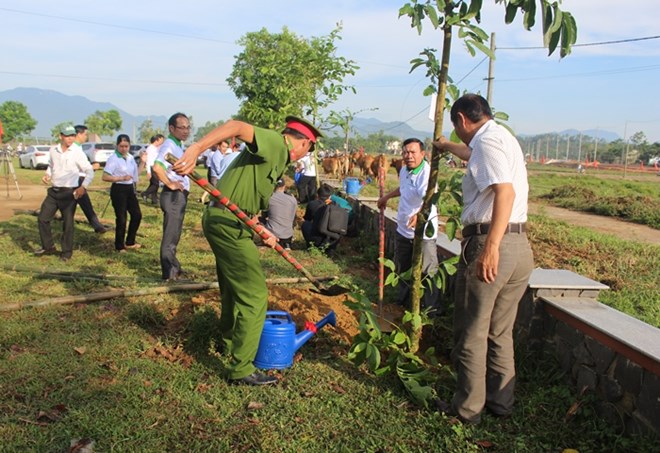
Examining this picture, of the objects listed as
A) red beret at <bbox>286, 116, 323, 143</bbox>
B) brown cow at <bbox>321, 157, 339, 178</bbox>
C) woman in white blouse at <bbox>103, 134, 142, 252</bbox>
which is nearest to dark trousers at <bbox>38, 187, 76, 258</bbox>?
woman in white blouse at <bbox>103, 134, 142, 252</bbox>

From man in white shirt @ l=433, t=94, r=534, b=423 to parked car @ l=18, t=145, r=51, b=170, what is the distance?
95.8ft

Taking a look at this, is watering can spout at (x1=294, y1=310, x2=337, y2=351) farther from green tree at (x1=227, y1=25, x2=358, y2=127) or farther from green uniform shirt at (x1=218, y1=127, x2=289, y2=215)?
green tree at (x1=227, y1=25, x2=358, y2=127)

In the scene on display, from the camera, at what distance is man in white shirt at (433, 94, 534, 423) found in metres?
2.83

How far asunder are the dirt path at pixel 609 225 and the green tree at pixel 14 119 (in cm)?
6443

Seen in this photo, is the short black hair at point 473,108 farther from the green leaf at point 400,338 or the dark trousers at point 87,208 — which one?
the dark trousers at point 87,208

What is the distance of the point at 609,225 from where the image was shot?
35.4 feet

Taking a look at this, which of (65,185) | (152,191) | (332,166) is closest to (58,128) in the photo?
(332,166)

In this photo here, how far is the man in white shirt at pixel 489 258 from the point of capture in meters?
2.83

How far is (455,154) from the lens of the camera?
3434 mm

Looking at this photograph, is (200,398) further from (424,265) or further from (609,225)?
(609,225)

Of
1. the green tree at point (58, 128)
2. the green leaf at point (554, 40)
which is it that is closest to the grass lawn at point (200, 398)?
the green leaf at point (554, 40)

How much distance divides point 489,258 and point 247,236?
1.60m

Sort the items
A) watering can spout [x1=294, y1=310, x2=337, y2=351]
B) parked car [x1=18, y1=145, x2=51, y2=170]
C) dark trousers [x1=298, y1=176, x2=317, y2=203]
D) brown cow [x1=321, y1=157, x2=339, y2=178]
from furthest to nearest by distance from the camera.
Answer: parked car [x1=18, y1=145, x2=51, y2=170]
brown cow [x1=321, y1=157, x2=339, y2=178]
dark trousers [x1=298, y1=176, x2=317, y2=203]
watering can spout [x1=294, y1=310, x2=337, y2=351]

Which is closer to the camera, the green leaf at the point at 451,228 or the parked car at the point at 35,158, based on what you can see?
the green leaf at the point at 451,228
